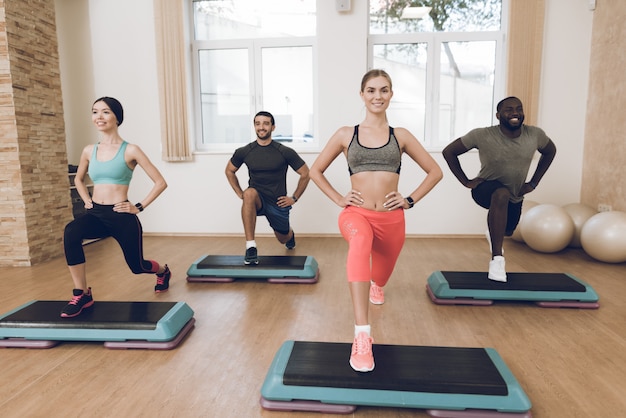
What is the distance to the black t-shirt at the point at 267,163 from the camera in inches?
152

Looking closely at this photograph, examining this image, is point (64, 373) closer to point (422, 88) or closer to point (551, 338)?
point (551, 338)

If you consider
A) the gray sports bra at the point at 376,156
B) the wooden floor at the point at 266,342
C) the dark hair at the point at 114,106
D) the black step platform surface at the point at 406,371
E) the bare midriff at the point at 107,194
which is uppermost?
the dark hair at the point at 114,106

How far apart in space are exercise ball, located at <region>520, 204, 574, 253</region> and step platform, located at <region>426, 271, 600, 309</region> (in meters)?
1.15

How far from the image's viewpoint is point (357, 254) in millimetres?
1972

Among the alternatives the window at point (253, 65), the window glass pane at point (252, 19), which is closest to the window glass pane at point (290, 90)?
the window at point (253, 65)

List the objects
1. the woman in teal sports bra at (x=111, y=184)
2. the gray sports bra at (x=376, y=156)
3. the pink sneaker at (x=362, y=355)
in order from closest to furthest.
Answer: the pink sneaker at (x=362, y=355) → the gray sports bra at (x=376, y=156) → the woman in teal sports bra at (x=111, y=184)

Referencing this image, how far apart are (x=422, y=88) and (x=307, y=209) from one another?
193cm

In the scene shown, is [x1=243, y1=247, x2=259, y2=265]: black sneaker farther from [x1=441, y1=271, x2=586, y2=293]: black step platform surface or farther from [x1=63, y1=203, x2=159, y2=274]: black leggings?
[x1=441, y1=271, x2=586, y2=293]: black step platform surface

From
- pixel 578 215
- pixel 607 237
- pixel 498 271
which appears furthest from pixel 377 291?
pixel 578 215

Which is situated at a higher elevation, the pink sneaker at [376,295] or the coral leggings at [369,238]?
the coral leggings at [369,238]

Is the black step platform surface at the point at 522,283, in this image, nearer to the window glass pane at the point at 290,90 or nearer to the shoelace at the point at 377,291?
the shoelace at the point at 377,291

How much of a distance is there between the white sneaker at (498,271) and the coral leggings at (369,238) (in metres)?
0.87

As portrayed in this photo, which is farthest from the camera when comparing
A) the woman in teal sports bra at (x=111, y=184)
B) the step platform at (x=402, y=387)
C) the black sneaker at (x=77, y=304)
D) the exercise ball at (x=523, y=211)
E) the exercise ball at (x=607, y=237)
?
the exercise ball at (x=523, y=211)

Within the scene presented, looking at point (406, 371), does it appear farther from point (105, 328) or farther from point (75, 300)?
point (75, 300)
